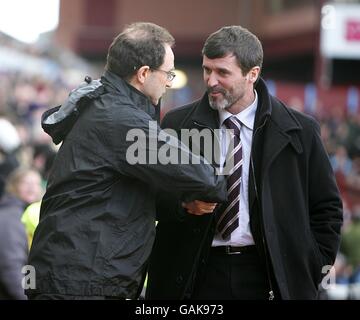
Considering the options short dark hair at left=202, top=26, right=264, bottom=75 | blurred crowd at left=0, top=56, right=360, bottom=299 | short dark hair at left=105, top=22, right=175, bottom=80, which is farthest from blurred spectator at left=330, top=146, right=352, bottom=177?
short dark hair at left=105, top=22, right=175, bottom=80

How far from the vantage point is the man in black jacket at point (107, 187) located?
12.7ft

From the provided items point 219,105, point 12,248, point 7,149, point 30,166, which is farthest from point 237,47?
point 30,166

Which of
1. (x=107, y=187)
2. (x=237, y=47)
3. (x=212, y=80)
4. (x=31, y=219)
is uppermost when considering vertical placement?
(x=237, y=47)

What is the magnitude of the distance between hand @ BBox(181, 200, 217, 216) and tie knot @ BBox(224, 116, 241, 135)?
583 millimetres

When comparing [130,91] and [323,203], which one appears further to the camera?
[323,203]

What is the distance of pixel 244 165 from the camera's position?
4.62 meters

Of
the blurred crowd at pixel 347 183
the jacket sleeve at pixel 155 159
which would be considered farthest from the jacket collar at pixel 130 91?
the blurred crowd at pixel 347 183

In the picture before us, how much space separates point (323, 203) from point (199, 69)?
112ft

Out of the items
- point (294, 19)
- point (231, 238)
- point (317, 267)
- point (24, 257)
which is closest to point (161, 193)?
point (231, 238)

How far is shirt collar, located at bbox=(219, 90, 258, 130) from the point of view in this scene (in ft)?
15.5

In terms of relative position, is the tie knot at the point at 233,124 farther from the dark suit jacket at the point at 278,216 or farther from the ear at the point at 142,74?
the ear at the point at 142,74

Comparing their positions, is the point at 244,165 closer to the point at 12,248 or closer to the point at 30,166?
the point at 12,248

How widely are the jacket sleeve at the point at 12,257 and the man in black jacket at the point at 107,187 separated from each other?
1.70m

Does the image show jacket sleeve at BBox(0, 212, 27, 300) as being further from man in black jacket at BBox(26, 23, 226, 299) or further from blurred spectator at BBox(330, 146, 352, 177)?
blurred spectator at BBox(330, 146, 352, 177)
